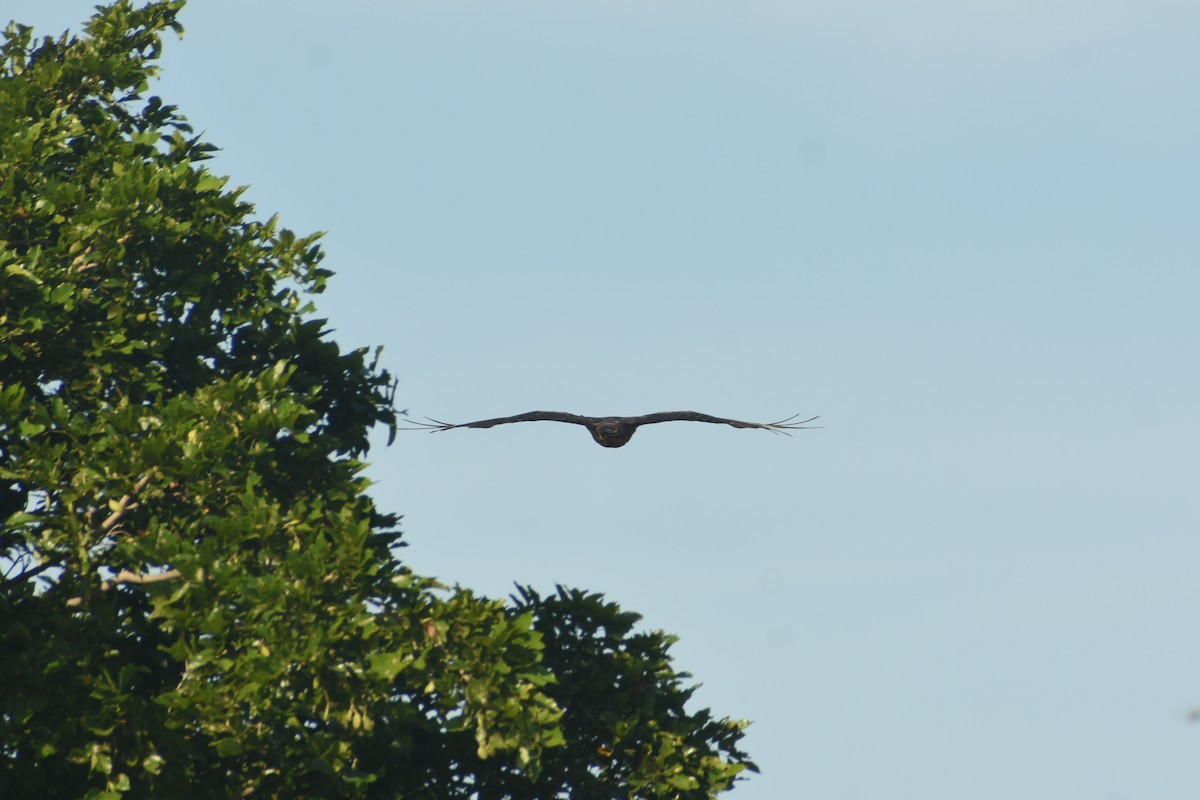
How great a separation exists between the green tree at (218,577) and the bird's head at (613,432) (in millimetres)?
2696

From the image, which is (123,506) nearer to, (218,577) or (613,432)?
(218,577)

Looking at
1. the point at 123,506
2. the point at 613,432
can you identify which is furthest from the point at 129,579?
the point at 613,432

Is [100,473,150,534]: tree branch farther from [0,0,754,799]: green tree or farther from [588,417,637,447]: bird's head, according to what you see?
[588,417,637,447]: bird's head

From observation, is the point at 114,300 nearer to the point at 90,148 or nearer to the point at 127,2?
the point at 90,148

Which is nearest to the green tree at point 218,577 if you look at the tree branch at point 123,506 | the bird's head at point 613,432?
the tree branch at point 123,506

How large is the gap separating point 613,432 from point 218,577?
7.50 m

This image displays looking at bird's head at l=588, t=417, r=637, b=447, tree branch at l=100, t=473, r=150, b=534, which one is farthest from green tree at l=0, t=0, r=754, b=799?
bird's head at l=588, t=417, r=637, b=447

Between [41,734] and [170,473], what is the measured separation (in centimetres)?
309

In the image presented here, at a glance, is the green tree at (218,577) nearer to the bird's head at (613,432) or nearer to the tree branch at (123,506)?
the tree branch at (123,506)

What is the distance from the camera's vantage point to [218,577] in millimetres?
18141

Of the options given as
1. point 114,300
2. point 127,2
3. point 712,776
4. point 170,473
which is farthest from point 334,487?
point 127,2

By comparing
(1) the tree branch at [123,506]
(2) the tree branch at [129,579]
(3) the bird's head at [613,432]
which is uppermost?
(3) the bird's head at [613,432]

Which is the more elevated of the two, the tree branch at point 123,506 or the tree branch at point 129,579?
the tree branch at point 123,506

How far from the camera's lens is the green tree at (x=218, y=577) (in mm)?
18047
